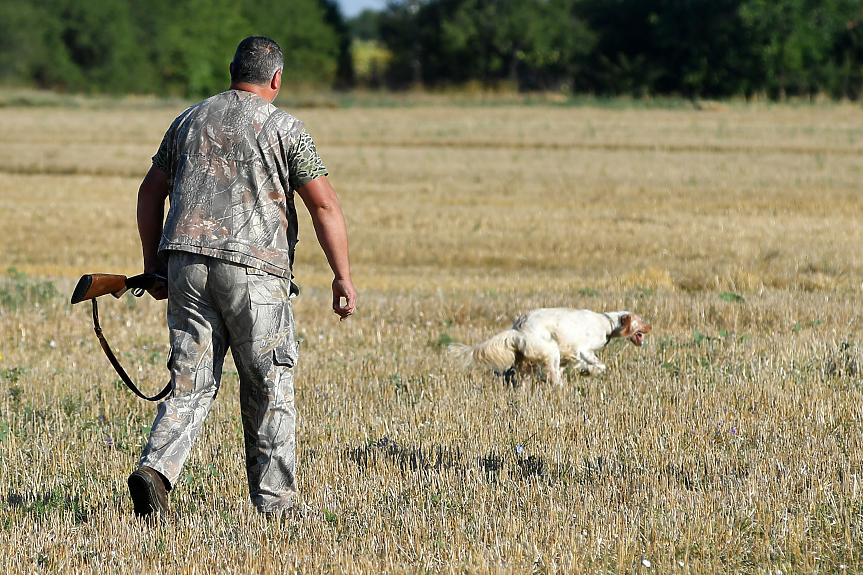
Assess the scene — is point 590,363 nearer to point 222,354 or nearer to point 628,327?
point 628,327

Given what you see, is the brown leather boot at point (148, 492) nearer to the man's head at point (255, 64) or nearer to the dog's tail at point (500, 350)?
the man's head at point (255, 64)

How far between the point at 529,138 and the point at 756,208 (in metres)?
12.9

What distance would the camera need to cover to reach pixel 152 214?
4.38m

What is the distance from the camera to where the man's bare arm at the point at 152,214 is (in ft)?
14.2

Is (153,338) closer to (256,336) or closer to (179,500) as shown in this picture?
(179,500)

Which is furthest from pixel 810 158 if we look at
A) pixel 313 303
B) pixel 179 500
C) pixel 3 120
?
pixel 3 120

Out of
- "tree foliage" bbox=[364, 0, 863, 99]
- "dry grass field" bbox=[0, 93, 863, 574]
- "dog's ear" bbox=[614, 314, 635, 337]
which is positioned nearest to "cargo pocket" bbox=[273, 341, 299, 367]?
"dry grass field" bbox=[0, 93, 863, 574]

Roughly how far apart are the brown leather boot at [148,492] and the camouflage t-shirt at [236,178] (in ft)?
3.05

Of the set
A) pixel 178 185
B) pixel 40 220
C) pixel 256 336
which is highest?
pixel 178 185

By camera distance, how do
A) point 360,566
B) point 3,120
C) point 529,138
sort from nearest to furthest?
point 360,566 → point 529,138 → point 3,120

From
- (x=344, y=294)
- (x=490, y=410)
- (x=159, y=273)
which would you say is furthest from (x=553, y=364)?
(x=159, y=273)

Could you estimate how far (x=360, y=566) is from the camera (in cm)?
387

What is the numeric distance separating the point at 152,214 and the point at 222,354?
27.4 inches

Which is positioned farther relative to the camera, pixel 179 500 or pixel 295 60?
pixel 295 60
